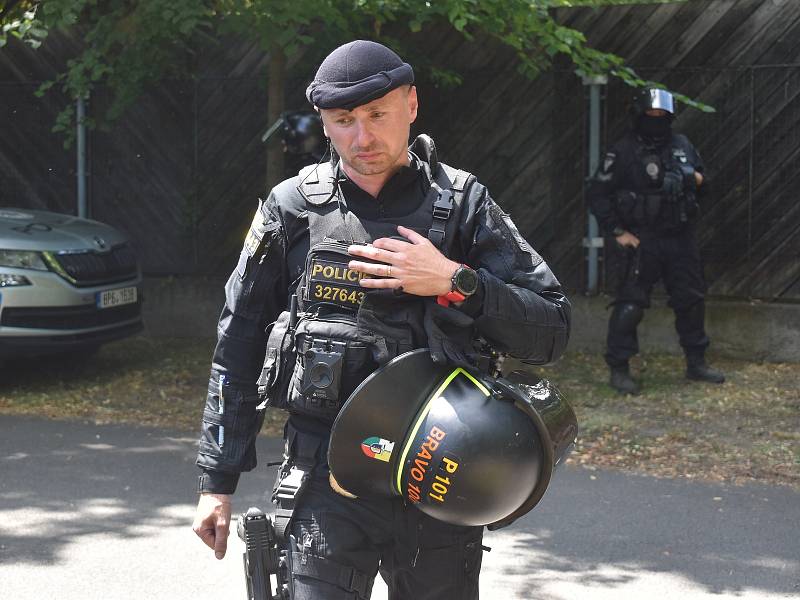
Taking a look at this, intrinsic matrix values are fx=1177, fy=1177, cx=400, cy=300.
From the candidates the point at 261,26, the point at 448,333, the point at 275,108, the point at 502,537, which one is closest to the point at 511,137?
the point at 275,108

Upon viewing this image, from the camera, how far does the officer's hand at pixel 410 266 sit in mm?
2535

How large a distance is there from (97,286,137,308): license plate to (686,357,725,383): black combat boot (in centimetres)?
414

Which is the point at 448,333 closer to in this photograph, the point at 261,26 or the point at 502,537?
the point at 502,537

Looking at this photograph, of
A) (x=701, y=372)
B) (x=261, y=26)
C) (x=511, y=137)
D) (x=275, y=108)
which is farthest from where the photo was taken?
A: (x=511, y=137)

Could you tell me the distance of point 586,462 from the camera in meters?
6.59

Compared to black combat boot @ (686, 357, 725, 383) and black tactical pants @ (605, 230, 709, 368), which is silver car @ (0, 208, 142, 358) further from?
black combat boot @ (686, 357, 725, 383)

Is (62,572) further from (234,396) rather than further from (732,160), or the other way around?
(732,160)

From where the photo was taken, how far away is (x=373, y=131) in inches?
107

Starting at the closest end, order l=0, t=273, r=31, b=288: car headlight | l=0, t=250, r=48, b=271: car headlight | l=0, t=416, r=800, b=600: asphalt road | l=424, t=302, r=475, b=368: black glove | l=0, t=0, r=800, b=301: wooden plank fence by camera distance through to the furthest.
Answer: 1. l=424, t=302, r=475, b=368: black glove
2. l=0, t=416, r=800, b=600: asphalt road
3. l=0, t=273, r=31, b=288: car headlight
4. l=0, t=250, r=48, b=271: car headlight
5. l=0, t=0, r=800, b=301: wooden plank fence

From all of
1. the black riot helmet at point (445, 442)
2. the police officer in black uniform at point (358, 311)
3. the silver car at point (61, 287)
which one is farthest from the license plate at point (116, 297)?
the black riot helmet at point (445, 442)

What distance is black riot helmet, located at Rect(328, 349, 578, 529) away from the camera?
2.50 m

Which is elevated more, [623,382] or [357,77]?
[357,77]

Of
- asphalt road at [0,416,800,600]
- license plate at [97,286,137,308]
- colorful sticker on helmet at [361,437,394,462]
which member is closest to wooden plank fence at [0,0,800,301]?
license plate at [97,286,137,308]

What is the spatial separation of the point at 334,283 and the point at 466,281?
319mm
